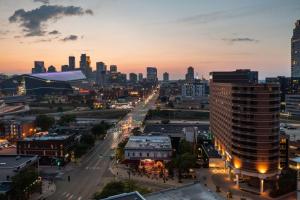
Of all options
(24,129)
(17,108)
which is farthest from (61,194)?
(17,108)

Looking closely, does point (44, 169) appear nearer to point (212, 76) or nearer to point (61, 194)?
point (61, 194)

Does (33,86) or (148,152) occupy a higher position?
(33,86)

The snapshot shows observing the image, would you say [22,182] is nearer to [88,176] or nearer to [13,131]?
[88,176]

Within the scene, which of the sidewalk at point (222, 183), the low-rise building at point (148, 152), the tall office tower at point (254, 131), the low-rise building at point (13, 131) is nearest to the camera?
the sidewalk at point (222, 183)

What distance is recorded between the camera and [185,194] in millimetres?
28750

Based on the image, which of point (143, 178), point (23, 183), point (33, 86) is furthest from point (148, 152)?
point (33, 86)

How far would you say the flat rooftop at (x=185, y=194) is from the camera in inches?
1103

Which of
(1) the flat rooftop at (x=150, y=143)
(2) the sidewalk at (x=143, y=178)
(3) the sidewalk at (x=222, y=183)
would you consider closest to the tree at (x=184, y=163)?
(2) the sidewalk at (x=143, y=178)

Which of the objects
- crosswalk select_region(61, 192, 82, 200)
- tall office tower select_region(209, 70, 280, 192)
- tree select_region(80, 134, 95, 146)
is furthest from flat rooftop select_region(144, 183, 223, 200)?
tree select_region(80, 134, 95, 146)

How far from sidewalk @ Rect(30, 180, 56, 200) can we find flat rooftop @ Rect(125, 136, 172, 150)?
1402 centimetres

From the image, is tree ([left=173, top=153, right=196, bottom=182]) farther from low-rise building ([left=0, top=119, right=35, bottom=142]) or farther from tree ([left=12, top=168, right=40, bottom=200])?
low-rise building ([left=0, top=119, right=35, bottom=142])

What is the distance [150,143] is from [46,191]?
63.3ft

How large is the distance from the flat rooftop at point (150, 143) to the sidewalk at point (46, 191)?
1402 cm

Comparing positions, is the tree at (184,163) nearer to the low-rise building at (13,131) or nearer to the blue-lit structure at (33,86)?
the low-rise building at (13,131)
